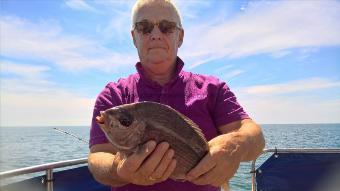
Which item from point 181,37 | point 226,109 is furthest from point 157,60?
point 226,109

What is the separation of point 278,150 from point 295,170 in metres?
0.39

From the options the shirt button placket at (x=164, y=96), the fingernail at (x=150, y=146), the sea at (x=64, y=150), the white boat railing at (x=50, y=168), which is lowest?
the sea at (x=64, y=150)

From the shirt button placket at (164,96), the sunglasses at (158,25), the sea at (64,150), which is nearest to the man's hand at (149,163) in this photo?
the shirt button placket at (164,96)

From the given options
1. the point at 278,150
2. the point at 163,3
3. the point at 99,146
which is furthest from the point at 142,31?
the point at 278,150

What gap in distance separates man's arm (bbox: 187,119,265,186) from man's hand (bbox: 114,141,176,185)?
20 centimetres

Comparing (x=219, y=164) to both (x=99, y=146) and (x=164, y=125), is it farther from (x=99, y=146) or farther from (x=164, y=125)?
(x=99, y=146)

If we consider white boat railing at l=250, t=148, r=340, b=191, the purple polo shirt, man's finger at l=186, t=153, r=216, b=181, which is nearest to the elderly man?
the purple polo shirt

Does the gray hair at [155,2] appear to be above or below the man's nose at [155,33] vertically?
above

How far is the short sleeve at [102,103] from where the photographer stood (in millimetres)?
3361

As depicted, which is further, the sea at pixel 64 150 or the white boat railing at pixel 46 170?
the sea at pixel 64 150

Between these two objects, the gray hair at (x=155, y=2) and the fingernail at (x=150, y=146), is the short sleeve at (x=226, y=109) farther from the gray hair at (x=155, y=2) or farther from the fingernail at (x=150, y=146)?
the fingernail at (x=150, y=146)

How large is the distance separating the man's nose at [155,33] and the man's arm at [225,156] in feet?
3.56

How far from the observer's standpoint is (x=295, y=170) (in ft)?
20.5

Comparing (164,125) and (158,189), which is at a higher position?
(164,125)
